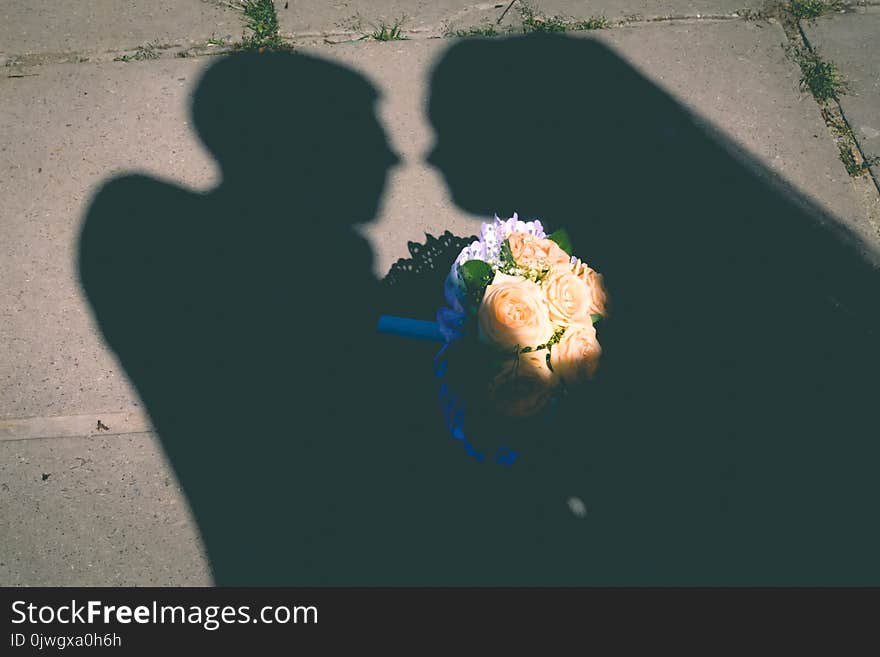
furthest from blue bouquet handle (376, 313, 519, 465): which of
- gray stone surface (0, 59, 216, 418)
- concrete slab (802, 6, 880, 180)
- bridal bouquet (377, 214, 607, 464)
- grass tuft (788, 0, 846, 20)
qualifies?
grass tuft (788, 0, 846, 20)

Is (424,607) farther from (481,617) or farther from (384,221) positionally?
(384,221)

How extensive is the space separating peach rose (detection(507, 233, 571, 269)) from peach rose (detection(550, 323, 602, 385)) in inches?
8.5

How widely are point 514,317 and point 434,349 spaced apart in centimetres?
102

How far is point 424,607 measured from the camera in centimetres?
241

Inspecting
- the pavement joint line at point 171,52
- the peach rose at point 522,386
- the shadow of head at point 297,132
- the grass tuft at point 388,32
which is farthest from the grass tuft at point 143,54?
the peach rose at point 522,386

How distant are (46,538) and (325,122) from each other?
2.05m

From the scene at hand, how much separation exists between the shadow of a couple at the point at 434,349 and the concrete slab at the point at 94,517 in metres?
0.10

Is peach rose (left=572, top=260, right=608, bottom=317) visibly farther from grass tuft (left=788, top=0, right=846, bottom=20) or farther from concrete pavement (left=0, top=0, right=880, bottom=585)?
grass tuft (left=788, top=0, right=846, bottom=20)

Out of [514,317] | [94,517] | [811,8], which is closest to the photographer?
[514,317]

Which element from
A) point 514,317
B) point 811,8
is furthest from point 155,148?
point 811,8

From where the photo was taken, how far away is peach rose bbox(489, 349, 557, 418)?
1.78m

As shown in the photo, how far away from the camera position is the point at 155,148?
10.1ft

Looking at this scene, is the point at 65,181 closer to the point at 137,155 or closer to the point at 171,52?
the point at 137,155

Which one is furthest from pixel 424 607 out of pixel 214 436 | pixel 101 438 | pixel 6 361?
pixel 6 361
